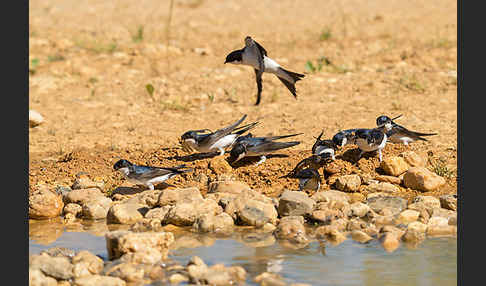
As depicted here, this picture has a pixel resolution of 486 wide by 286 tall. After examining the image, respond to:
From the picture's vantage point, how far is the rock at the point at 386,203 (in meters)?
7.14

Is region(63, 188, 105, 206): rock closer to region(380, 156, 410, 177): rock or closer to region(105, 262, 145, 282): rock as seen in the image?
region(105, 262, 145, 282): rock

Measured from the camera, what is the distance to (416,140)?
8531 mm

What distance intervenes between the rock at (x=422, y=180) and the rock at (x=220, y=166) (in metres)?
1.83

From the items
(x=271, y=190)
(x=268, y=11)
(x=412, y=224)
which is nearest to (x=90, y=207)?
(x=271, y=190)

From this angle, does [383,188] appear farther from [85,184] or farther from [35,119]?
[35,119]

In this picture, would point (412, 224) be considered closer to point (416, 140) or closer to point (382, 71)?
point (416, 140)

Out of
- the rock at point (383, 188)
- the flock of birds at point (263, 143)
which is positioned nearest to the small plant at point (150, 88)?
the flock of birds at point (263, 143)

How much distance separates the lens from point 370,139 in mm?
7789

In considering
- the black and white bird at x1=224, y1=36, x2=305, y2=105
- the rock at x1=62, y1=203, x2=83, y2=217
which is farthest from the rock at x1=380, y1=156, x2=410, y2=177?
the rock at x1=62, y1=203, x2=83, y2=217

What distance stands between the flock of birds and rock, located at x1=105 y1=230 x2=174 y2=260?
5.84ft

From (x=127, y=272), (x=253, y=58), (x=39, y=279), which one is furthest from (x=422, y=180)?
(x=39, y=279)

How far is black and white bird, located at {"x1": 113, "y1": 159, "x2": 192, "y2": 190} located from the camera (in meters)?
7.61

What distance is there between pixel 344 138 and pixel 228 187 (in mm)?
1385

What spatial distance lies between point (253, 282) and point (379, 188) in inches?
109
